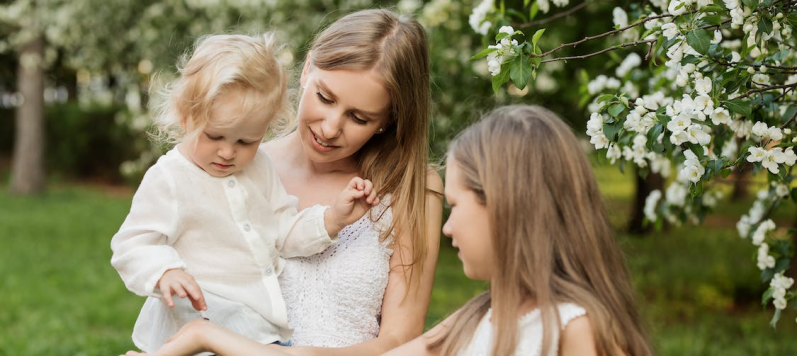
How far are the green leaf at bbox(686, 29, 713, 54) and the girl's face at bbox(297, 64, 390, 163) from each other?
864 mm

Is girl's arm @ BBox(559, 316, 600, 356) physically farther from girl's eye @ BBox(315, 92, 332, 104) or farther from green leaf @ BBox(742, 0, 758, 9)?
girl's eye @ BBox(315, 92, 332, 104)

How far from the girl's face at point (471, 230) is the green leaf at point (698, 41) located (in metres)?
0.68

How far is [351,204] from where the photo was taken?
2.47 metres

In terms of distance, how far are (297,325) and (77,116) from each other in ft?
54.1

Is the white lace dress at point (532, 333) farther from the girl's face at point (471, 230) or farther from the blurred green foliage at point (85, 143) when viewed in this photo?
the blurred green foliage at point (85, 143)

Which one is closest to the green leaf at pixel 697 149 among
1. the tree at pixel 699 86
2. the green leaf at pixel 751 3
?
the tree at pixel 699 86

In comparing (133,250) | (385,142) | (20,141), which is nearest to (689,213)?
(385,142)


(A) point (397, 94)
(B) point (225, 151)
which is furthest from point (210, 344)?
(A) point (397, 94)

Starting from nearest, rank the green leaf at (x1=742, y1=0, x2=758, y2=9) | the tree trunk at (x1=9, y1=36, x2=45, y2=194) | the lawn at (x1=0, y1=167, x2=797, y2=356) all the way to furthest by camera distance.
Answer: the green leaf at (x1=742, y1=0, x2=758, y2=9)
the lawn at (x1=0, y1=167, x2=797, y2=356)
the tree trunk at (x1=9, y1=36, x2=45, y2=194)

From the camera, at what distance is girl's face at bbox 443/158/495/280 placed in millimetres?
1899

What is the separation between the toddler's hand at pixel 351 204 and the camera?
2.45 metres

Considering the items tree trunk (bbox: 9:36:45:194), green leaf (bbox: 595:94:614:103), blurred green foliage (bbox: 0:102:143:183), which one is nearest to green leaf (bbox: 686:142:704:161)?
green leaf (bbox: 595:94:614:103)

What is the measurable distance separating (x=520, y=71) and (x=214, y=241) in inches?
36.8

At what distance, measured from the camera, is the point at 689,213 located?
3824mm
